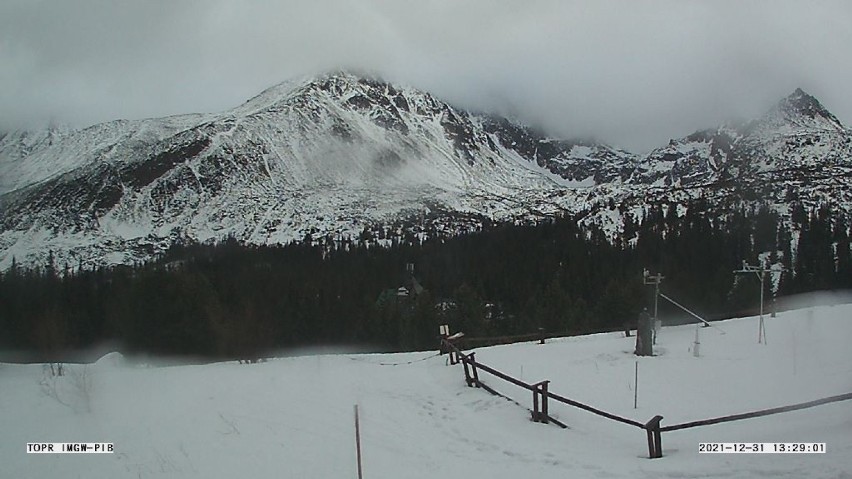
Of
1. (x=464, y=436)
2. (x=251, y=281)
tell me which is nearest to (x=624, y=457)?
(x=464, y=436)

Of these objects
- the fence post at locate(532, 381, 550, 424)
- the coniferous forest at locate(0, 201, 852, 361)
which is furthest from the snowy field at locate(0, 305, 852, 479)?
the coniferous forest at locate(0, 201, 852, 361)

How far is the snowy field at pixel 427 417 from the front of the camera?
10.6 metres

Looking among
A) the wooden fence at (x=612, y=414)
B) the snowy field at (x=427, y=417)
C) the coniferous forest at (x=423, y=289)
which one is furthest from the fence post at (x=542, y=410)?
the coniferous forest at (x=423, y=289)

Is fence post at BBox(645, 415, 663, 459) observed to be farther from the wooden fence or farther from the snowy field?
the snowy field

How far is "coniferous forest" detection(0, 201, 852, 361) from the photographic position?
155 feet

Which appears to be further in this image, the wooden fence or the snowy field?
the snowy field

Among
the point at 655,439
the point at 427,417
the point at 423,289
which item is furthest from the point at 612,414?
the point at 423,289

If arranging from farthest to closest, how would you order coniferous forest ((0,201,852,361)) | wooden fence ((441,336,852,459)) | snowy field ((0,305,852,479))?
1. coniferous forest ((0,201,852,361))
2. snowy field ((0,305,852,479))
3. wooden fence ((441,336,852,459))

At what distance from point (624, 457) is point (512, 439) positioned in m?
2.68

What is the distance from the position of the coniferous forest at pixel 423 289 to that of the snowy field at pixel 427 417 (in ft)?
69.2

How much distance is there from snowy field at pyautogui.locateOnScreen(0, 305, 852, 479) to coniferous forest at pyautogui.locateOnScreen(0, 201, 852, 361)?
21081 mm

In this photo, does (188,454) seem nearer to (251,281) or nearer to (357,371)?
(357,371)

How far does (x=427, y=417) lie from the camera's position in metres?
15.9

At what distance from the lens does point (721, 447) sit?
11141mm
